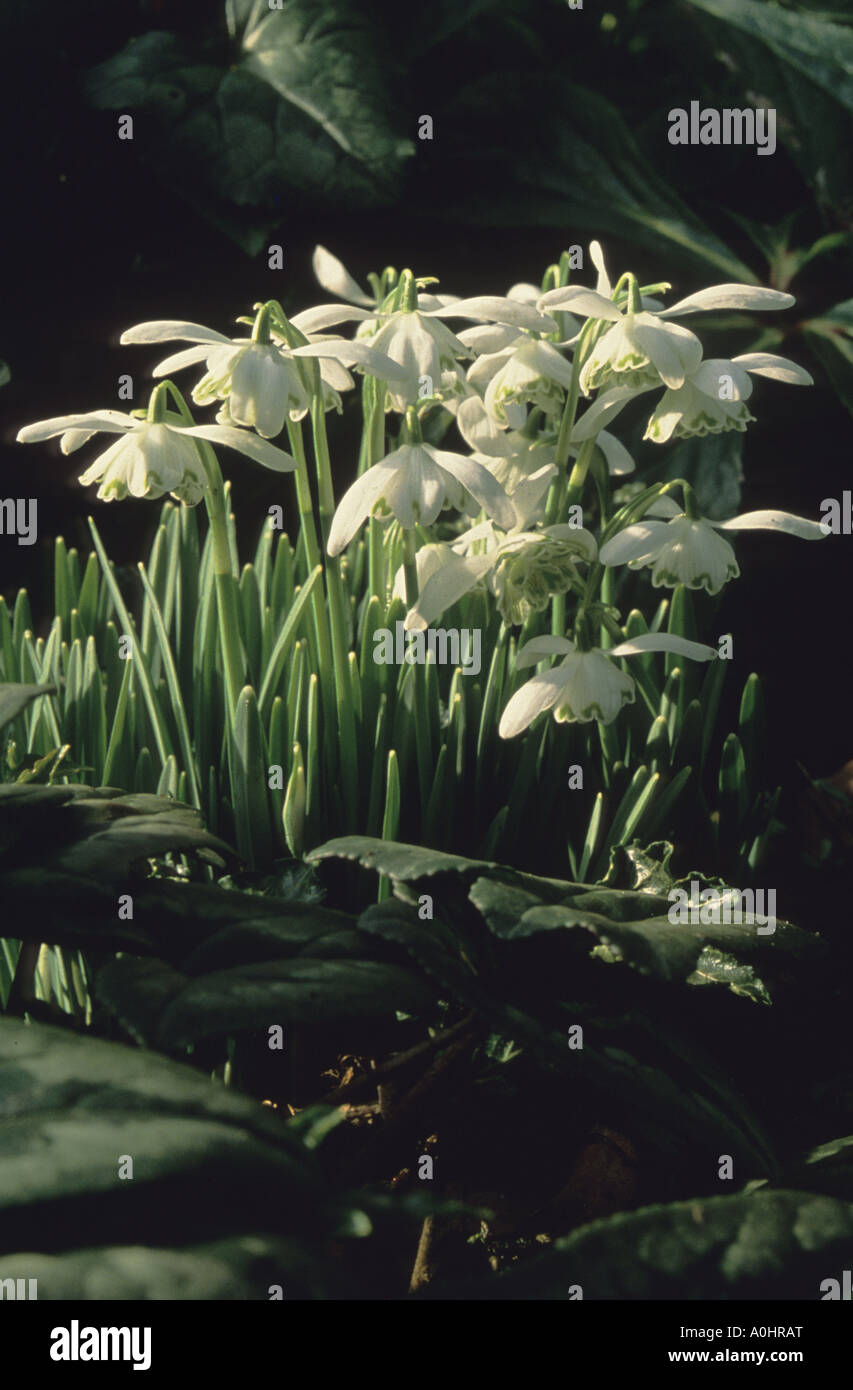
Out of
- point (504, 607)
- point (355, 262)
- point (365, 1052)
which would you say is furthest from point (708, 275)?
point (365, 1052)

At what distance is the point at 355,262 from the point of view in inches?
Result: 62.2

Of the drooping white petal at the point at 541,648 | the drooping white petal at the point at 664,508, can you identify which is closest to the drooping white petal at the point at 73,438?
the drooping white petal at the point at 541,648

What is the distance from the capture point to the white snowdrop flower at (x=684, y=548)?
833 millimetres

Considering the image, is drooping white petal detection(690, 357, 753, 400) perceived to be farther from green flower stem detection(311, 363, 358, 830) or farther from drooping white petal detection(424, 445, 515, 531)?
green flower stem detection(311, 363, 358, 830)

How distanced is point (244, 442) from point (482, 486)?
0.17 m

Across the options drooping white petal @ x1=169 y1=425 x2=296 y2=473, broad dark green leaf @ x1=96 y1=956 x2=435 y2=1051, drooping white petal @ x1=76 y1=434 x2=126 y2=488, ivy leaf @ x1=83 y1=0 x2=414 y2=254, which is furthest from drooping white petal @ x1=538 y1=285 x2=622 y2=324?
→ ivy leaf @ x1=83 y1=0 x2=414 y2=254

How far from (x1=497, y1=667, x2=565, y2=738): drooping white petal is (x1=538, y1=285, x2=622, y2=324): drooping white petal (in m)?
0.25

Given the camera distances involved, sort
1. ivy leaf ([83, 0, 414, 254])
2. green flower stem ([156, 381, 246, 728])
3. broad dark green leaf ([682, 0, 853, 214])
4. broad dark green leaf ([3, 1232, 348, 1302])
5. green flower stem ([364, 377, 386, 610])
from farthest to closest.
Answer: broad dark green leaf ([682, 0, 853, 214]) < ivy leaf ([83, 0, 414, 254]) < green flower stem ([364, 377, 386, 610]) < green flower stem ([156, 381, 246, 728]) < broad dark green leaf ([3, 1232, 348, 1302])

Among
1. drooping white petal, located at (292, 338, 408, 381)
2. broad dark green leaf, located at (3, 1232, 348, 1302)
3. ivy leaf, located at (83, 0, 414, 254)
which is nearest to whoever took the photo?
broad dark green leaf, located at (3, 1232, 348, 1302)

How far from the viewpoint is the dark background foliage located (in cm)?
132

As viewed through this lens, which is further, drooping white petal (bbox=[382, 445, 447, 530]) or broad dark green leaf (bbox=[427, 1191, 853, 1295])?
drooping white petal (bbox=[382, 445, 447, 530])

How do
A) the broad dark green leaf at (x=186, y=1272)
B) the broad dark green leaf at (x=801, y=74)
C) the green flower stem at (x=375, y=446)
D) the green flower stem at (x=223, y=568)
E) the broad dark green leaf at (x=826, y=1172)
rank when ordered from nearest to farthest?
1. the broad dark green leaf at (x=186, y=1272)
2. the broad dark green leaf at (x=826, y=1172)
3. the green flower stem at (x=223, y=568)
4. the green flower stem at (x=375, y=446)
5. the broad dark green leaf at (x=801, y=74)

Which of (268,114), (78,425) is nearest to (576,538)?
(78,425)

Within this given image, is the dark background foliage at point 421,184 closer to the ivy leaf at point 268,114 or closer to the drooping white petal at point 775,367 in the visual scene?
the ivy leaf at point 268,114
